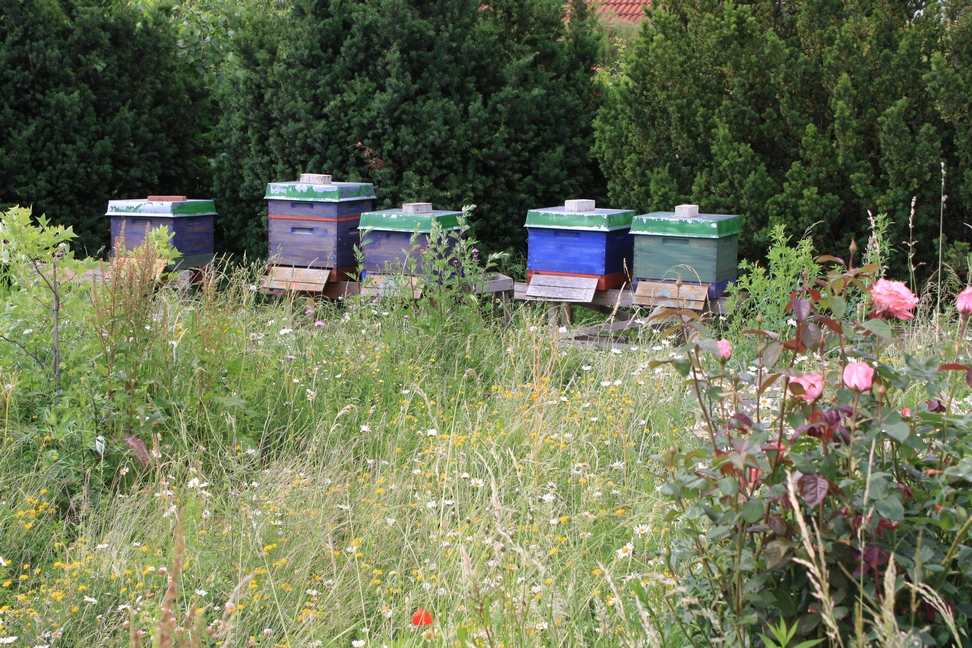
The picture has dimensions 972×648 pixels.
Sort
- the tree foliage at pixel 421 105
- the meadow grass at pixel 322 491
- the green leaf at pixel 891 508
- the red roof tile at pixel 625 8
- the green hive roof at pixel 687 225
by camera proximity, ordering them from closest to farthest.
→ the green leaf at pixel 891 508, the meadow grass at pixel 322 491, the green hive roof at pixel 687 225, the tree foliage at pixel 421 105, the red roof tile at pixel 625 8

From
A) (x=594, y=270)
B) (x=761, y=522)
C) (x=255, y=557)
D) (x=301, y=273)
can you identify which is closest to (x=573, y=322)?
(x=594, y=270)

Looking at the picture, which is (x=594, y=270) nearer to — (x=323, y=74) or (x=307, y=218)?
(x=307, y=218)

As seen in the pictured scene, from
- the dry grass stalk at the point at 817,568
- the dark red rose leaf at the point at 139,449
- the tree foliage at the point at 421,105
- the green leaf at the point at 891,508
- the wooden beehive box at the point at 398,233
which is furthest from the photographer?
the tree foliage at the point at 421,105

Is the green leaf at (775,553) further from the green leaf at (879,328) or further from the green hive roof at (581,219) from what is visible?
the green hive roof at (581,219)

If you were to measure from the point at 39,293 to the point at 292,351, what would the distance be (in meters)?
1.19

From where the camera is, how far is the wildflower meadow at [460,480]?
6.48 ft

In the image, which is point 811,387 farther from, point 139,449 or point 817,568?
point 139,449

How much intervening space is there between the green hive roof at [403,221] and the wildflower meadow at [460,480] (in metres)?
0.90

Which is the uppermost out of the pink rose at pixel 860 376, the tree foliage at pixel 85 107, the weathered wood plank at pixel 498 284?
the tree foliage at pixel 85 107

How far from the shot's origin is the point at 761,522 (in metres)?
2.03

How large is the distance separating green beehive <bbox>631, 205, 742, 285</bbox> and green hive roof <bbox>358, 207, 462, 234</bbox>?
113 centimetres

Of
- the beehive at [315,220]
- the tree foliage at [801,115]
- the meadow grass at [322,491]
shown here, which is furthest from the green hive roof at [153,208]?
the tree foliage at [801,115]

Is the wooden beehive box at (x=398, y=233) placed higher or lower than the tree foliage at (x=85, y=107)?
lower

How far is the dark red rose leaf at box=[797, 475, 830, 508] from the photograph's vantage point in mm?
1872
